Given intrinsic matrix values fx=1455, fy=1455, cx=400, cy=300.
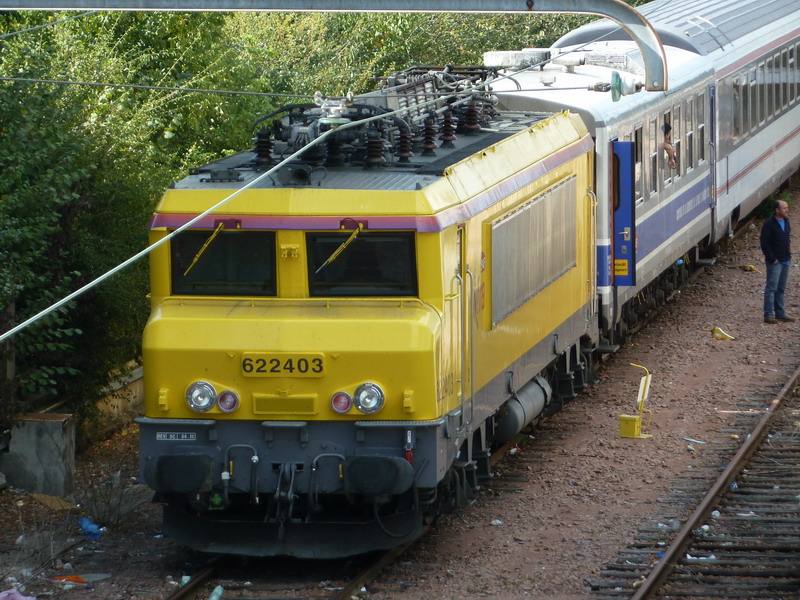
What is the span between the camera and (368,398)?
9344mm

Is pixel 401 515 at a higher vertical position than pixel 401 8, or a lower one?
lower

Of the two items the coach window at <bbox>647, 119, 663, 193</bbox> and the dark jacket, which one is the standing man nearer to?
the dark jacket

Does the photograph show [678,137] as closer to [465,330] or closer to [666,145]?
[666,145]

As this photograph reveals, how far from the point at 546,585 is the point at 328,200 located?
9.61 feet

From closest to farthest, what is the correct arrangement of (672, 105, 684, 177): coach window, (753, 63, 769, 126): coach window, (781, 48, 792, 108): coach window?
(672, 105, 684, 177): coach window → (753, 63, 769, 126): coach window → (781, 48, 792, 108): coach window

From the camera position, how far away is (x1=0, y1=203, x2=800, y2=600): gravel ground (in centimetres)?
985

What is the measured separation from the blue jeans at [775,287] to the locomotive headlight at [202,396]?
996 centimetres

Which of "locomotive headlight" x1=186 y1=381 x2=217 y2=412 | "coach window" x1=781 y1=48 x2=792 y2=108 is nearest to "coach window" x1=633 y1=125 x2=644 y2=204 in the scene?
"locomotive headlight" x1=186 y1=381 x2=217 y2=412

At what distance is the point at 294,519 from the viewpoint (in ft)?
31.4

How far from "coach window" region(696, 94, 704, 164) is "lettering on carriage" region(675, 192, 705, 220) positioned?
46 centimetres

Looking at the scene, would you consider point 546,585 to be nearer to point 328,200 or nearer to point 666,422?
point 328,200

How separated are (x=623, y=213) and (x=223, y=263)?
6044 millimetres

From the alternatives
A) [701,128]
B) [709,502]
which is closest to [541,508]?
[709,502]

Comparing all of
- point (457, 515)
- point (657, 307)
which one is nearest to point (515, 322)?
point (457, 515)
